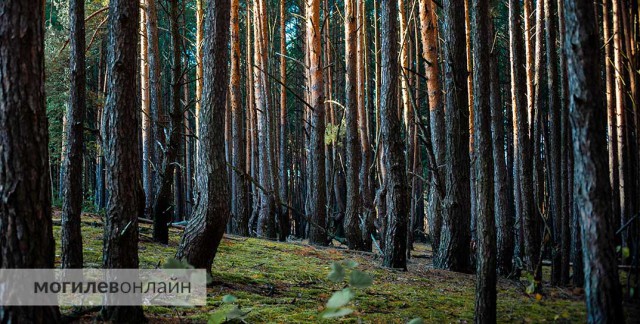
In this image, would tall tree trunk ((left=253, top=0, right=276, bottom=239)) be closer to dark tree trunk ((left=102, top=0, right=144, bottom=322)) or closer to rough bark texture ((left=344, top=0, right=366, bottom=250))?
rough bark texture ((left=344, top=0, right=366, bottom=250))

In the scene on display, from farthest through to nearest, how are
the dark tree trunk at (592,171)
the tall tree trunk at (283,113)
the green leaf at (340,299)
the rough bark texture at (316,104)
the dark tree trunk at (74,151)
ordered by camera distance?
the tall tree trunk at (283,113), the rough bark texture at (316,104), the dark tree trunk at (74,151), the dark tree trunk at (592,171), the green leaf at (340,299)

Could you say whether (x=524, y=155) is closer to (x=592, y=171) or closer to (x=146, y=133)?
(x=592, y=171)

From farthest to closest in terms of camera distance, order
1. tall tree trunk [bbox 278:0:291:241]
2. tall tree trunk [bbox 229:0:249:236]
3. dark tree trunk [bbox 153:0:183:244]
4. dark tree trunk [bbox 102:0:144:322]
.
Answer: tall tree trunk [bbox 278:0:291:241]
tall tree trunk [bbox 229:0:249:236]
dark tree trunk [bbox 153:0:183:244]
dark tree trunk [bbox 102:0:144:322]

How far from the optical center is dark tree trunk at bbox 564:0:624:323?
3.50 m

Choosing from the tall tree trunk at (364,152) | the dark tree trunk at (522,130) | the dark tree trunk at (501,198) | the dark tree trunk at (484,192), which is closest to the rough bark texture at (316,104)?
the tall tree trunk at (364,152)

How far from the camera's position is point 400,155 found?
8.70m

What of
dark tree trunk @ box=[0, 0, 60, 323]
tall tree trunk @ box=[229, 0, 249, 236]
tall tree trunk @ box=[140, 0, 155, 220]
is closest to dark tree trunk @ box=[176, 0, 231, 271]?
dark tree trunk @ box=[0, 0, 60, 323]

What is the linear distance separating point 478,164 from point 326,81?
18.7m

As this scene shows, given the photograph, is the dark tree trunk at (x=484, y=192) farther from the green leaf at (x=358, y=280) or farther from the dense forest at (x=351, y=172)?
the green leaf at (x=358, y=280)

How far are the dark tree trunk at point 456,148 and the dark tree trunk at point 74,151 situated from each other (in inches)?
237

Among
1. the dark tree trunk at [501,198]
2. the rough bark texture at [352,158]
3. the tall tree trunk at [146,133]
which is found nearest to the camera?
the dark tree trunk at [501,198]

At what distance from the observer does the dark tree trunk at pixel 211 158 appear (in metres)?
5.80

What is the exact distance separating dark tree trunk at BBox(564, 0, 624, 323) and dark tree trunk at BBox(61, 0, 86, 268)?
153 inches

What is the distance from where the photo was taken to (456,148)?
30.5 feet
